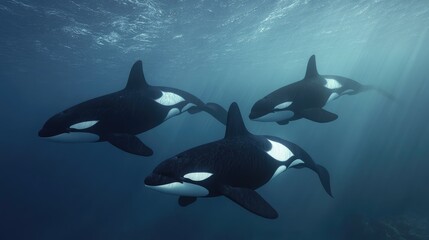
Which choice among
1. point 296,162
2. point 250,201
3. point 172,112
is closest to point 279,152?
point 296,162

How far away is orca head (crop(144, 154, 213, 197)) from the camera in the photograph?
481cm

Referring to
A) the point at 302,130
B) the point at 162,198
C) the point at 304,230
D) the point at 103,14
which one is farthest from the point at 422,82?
the point at 103,14

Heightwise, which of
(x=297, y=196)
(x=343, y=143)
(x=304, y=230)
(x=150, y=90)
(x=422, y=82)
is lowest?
(x=304, y=230)

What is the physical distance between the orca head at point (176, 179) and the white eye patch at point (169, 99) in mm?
3522

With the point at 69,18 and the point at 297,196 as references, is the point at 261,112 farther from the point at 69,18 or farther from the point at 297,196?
the point at 69,18

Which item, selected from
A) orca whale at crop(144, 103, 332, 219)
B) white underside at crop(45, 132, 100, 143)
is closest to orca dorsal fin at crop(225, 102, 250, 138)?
orca whale at crop(144, 103, 332, 219)

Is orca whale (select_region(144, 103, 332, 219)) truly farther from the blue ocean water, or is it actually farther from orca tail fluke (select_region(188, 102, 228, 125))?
the blue ocean water

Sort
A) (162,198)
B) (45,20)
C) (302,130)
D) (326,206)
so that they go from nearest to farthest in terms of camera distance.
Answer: (326,206), (45,20), (162,198), (302,130)

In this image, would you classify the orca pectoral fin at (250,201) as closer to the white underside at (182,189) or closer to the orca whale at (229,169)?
the orca whale at (229,169)

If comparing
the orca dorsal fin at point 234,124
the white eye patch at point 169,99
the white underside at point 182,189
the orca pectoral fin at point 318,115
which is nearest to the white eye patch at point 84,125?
the white eye patch at point 169,99

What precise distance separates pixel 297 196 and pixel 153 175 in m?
19.4

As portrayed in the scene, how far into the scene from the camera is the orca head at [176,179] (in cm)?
481

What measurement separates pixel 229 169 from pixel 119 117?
353cm

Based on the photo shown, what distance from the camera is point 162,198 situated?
953 inches
